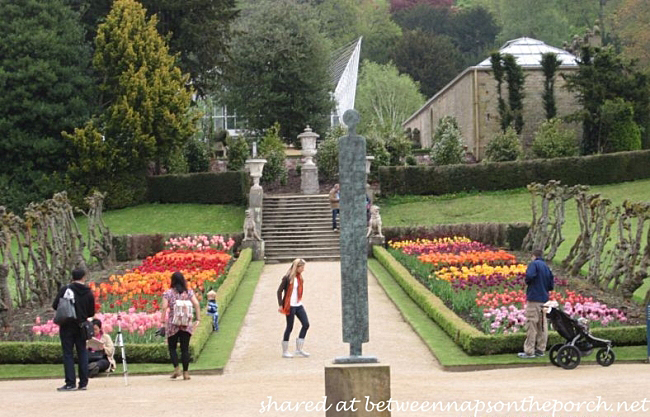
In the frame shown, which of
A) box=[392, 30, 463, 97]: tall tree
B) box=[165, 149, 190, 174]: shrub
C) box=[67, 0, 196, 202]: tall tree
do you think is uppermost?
box=[392, 30, 463, 97]: tall tree

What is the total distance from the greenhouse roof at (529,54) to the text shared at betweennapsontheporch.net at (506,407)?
3673cm

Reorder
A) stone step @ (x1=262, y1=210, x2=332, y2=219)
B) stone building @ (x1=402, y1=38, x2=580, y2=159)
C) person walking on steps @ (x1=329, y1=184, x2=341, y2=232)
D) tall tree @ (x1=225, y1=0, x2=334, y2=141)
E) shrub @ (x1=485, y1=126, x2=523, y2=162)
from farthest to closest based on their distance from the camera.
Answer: tall tree @ (x1=225, y1=0, x2=334, y2=141) < stone building @ (x1=402, y1=38, x2=580, y2=159) < shrub @ (x1=485, y1=126, x2=523, y2=162) < stone step @ (x1=262, y1=210, x2=332, y2=219) < person walking on steps @ (x1=329, y1=184, x2=341, y2=232)

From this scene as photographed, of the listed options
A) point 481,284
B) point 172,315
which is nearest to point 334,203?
point 481,284

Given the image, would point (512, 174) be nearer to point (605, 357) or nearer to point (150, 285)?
point (150, 285)

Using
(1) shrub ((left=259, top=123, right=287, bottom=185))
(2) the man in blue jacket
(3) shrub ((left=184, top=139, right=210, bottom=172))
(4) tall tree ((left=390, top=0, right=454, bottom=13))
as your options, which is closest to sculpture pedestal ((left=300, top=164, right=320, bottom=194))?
(1) shrub ((left=259, top=123, right=287, bottom=185))

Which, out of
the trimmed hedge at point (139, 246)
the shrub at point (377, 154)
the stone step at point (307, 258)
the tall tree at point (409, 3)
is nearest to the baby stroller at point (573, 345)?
the stone step at point (307, 258)

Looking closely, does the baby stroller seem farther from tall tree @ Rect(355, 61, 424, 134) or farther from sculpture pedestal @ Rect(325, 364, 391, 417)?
Answer: tall tree @ Rect(355, 61, 424, 134)

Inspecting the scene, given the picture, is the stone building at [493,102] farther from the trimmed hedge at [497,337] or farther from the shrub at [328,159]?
the trimmed hedge at [497,337]

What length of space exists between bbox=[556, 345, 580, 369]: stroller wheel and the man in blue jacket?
2.60 feet

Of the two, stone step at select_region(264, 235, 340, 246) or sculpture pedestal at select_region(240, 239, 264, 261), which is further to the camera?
stone step at select_region(264, 235, 340, 246)

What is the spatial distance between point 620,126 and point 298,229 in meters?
15.7

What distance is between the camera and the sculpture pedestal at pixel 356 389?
945cm

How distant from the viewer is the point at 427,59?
256ft

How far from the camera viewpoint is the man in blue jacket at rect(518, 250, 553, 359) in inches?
584
